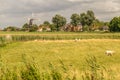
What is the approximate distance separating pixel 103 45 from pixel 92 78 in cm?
3335

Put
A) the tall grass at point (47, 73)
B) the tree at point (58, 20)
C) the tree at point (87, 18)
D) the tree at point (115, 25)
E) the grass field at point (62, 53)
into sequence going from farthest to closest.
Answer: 1. the tree at point (58, 20)
2. the tree at point (87, 18)
3. the tree at point (115, 25)
4. the grass field at point (62, 53)
5. the tall grass at point (47, 73)

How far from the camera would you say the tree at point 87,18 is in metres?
134

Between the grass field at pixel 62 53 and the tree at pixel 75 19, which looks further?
the tree at pixel 75 19

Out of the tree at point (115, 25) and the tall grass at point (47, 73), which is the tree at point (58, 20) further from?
the tall grass at point (47, 73)

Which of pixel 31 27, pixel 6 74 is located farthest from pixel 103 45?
pixel 31 27

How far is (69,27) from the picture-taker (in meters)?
→ 160

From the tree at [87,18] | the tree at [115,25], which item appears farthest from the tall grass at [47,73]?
the tree at [87,18]

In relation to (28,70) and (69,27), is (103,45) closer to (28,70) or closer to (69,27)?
(28,70)

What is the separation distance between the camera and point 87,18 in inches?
5241

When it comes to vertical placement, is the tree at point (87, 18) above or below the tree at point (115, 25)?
above

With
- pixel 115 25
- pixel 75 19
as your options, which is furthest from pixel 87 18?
pixel 115 25

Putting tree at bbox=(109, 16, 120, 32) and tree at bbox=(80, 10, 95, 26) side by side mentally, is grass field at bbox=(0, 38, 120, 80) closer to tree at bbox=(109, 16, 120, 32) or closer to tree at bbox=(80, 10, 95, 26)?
tree at bbox=(109, 16, 120, 32)

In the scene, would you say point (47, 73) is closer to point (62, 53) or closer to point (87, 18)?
point (62, 53)

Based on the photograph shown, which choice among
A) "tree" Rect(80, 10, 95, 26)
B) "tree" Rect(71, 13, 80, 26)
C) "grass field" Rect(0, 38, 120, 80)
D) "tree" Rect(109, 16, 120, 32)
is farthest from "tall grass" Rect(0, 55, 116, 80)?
"tree" Rect(71, 13, 80, 26)
